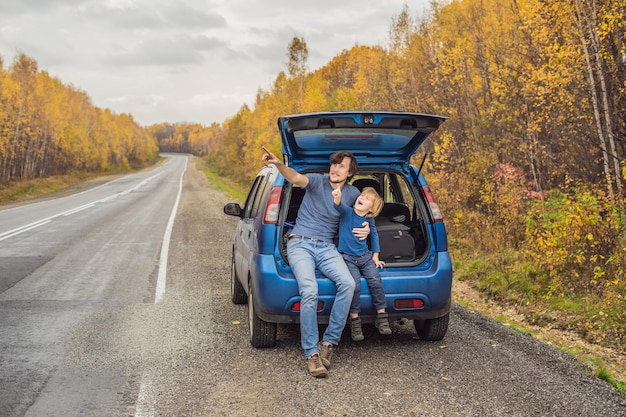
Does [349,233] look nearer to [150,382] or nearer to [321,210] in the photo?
[321,210]

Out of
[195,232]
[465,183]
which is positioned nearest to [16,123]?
[195,232]

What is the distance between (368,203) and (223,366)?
5.98 ft

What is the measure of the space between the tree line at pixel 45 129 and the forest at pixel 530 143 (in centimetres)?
2931

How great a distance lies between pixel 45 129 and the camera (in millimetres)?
53500

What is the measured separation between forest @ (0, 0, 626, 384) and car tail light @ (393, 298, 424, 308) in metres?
2.11

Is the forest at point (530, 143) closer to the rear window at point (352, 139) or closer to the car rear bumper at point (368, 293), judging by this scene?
the car rear bumper at point (368, 293)

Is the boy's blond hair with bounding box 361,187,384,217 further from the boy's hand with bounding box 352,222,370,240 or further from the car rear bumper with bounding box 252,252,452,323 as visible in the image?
the car rear bumper with bounding box 252,252,452,323

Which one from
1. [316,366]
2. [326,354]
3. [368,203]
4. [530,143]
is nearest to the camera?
[316,366]

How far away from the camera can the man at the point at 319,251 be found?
14.8 feet

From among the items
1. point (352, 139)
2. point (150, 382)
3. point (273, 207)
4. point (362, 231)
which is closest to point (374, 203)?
point (362, 231)

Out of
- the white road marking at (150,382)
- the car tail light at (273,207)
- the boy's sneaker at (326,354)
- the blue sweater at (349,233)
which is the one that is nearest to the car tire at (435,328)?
the blue sweater at (349,233)

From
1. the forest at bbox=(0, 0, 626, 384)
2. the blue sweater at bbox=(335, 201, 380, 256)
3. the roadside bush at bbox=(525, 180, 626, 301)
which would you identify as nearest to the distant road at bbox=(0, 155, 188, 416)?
the blue sweater at bbox=(335, 201, 380, 256)

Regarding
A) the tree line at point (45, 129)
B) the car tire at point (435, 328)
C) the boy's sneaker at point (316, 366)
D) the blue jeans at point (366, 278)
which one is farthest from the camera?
the tree line at point (45, 129)

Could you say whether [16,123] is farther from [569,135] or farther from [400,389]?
[400,389]
